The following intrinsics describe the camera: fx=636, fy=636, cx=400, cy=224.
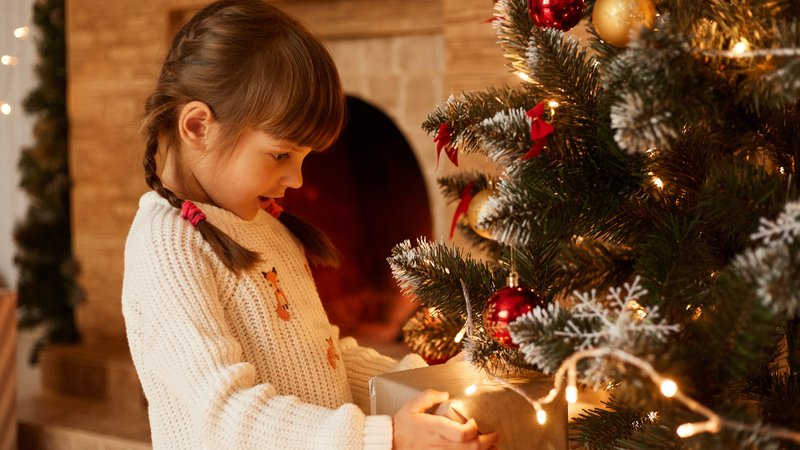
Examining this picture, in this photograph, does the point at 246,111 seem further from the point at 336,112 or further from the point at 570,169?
the point at 570,169

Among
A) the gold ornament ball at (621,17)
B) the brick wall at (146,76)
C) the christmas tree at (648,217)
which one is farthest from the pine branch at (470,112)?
the brick wall at (146,76)

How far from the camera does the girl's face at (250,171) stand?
0.79 m

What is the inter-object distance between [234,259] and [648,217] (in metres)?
0.46

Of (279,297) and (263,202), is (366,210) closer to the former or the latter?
(263,202)

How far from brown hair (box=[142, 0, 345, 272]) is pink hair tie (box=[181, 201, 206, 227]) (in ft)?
0.04

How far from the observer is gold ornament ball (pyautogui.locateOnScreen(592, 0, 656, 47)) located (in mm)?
527

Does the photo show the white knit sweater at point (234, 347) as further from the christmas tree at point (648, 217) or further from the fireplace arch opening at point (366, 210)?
the fireplace arch opening at point (366, 210)

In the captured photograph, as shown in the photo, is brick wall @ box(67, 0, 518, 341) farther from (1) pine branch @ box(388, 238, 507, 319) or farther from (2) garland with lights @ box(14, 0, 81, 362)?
(1) pine branch @ box(388, 238, 507, 319)

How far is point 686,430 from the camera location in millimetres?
427

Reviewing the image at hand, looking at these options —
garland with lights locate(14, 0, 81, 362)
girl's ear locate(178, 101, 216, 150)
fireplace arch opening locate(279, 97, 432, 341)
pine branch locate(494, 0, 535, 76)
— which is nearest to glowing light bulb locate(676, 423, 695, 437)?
pine branch locate(494, 0, 535, 76)

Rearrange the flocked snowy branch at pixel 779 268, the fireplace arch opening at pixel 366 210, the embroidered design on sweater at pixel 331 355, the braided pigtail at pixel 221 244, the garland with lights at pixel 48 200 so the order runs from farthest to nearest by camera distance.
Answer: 1. the garland with lights at pixel 48 200
2. the fireplace arch opening at pixel 366 210
3. the embroidered design on sweater at pixel 331 355
4. the braided pigtail at pixel 221 244
5. the flocked snowy branch at pixel 779 268

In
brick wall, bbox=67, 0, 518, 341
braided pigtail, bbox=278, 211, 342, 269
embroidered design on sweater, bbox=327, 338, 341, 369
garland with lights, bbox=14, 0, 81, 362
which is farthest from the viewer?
garland with lights, bbox=14, 0, 81, 362

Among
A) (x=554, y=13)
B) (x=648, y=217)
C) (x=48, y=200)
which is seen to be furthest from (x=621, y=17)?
(x=48, y=200)

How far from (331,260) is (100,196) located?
139 centimetres
